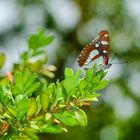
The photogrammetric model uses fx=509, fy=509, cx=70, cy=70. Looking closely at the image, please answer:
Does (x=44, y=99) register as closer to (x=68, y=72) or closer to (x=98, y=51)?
(x=68, y=72)

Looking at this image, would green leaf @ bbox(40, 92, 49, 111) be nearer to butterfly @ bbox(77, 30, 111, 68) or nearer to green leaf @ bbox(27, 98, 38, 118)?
green leaf @ bbox(27, 98, 38, 118)

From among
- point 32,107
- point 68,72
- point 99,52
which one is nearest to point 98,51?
point 99,52

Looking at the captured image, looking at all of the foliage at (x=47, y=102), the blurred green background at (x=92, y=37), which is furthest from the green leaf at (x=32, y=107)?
the blurred green background at (x=92, y=37)

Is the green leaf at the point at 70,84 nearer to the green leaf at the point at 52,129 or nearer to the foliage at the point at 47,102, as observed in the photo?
the foliage at the point at 47,102

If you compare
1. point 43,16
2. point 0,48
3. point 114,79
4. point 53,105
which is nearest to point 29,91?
point 53,105

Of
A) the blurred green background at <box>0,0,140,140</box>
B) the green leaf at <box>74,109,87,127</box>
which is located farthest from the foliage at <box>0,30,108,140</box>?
the blurred green background at <box>0,0,140,140</box>
